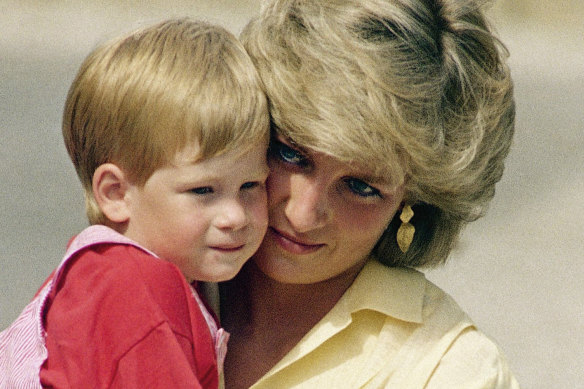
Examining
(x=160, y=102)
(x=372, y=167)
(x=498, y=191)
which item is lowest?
(x=498, y=191)

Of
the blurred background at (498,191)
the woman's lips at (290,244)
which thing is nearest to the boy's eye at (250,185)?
the woman's lips at (290,244)

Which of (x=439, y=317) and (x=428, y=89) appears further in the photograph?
(x=439, y=317)

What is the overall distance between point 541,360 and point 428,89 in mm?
3398

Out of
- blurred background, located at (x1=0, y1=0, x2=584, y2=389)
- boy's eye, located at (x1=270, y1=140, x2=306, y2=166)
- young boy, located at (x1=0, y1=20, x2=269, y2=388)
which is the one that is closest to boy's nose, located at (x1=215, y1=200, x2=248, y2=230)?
young boy, located at (x1=0, y1=20, x2=269, y2=388)

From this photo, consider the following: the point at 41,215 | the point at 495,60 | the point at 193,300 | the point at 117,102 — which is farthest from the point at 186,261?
the point at 41,215

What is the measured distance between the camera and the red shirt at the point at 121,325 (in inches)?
82.7

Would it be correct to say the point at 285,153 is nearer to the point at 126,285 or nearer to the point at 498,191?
the point at 126,285

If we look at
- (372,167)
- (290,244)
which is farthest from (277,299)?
(372,167)

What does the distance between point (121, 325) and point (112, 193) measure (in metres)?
0.35

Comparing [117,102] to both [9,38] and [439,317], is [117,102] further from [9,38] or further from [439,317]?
[9,38]

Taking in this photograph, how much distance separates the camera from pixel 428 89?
2.51m

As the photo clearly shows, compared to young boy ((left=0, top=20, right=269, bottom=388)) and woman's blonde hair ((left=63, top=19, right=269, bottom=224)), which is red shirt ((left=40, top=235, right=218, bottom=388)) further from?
woman's blonde hair ((left=63, top=19, right=269, bottom=224))

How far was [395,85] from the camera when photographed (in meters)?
2.45

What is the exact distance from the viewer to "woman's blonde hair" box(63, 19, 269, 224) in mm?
2252
